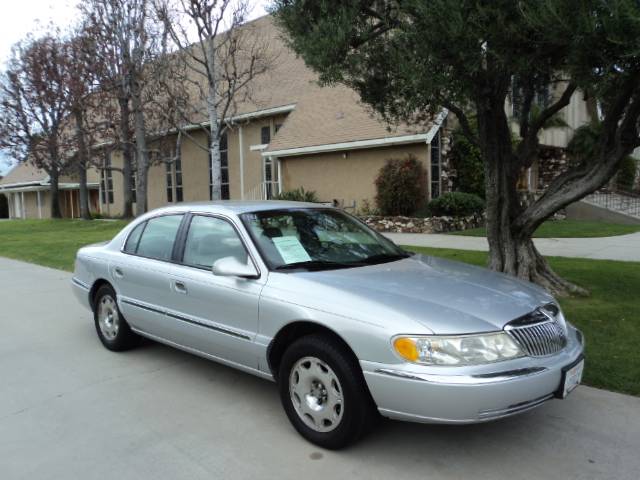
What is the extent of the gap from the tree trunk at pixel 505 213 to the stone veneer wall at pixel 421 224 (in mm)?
8548

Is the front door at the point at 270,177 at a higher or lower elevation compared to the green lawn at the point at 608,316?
higher

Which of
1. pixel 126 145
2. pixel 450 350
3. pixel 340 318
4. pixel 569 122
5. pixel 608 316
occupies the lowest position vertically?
pixel 608 316

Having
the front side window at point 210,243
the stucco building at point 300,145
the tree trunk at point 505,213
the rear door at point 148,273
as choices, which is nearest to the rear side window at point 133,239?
the rear door at point 148,273

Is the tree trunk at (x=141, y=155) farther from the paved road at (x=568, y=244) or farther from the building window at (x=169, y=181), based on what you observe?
the paved road at (x=568, y=244)

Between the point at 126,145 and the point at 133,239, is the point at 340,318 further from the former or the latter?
the point at 126,145

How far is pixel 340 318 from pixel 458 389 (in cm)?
80

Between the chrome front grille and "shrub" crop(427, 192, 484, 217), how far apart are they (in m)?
13.3

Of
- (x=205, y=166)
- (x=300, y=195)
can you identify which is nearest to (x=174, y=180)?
(x=205, y=166)

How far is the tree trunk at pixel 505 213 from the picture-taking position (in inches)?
296

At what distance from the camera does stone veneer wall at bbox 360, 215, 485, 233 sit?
16438 mm

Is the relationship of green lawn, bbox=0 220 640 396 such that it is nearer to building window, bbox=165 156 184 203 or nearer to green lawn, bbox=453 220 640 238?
green lawn, bbox=453 220 640 238

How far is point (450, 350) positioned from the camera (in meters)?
3.03

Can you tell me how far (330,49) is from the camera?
6918 millimetres

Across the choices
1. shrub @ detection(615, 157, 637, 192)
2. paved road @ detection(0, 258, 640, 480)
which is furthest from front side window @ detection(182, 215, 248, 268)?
shrub @ detection(615, 157, 637, 192)
